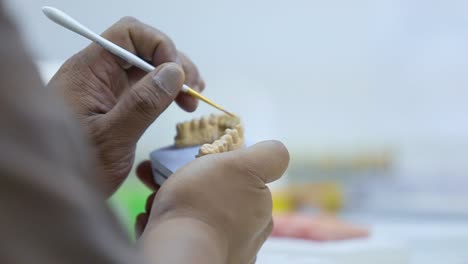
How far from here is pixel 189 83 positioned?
1249mm

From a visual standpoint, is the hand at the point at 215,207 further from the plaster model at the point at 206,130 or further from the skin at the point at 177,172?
the plaster model at the point at 206,130

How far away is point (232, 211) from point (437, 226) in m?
1.41

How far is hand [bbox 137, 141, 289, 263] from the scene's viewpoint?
30.6 inches

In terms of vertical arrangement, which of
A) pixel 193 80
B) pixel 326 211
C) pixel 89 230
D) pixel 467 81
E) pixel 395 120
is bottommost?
pixel 326 211

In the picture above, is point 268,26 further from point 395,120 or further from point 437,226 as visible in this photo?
point 437,226

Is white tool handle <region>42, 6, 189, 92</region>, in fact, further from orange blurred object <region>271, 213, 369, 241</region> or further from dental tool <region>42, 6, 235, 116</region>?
orange blurred object <region>271, 213, 369, 241</region>

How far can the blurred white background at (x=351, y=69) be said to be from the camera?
2449 mm

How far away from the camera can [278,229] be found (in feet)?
5.28

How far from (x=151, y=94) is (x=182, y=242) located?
31 cm

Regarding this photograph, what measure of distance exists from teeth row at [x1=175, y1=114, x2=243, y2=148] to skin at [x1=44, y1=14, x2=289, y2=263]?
69mm

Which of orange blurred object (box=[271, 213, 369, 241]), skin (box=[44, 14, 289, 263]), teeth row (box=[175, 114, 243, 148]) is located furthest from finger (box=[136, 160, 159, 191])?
orange blurred object (box=[271, 213, 369, 241])

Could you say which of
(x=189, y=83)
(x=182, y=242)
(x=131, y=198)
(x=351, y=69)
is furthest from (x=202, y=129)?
(x=351, y=69)

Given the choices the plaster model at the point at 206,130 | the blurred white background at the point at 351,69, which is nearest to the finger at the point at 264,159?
the plaster model at the point at 206,130

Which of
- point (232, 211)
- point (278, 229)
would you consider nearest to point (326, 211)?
point (278, 229)
